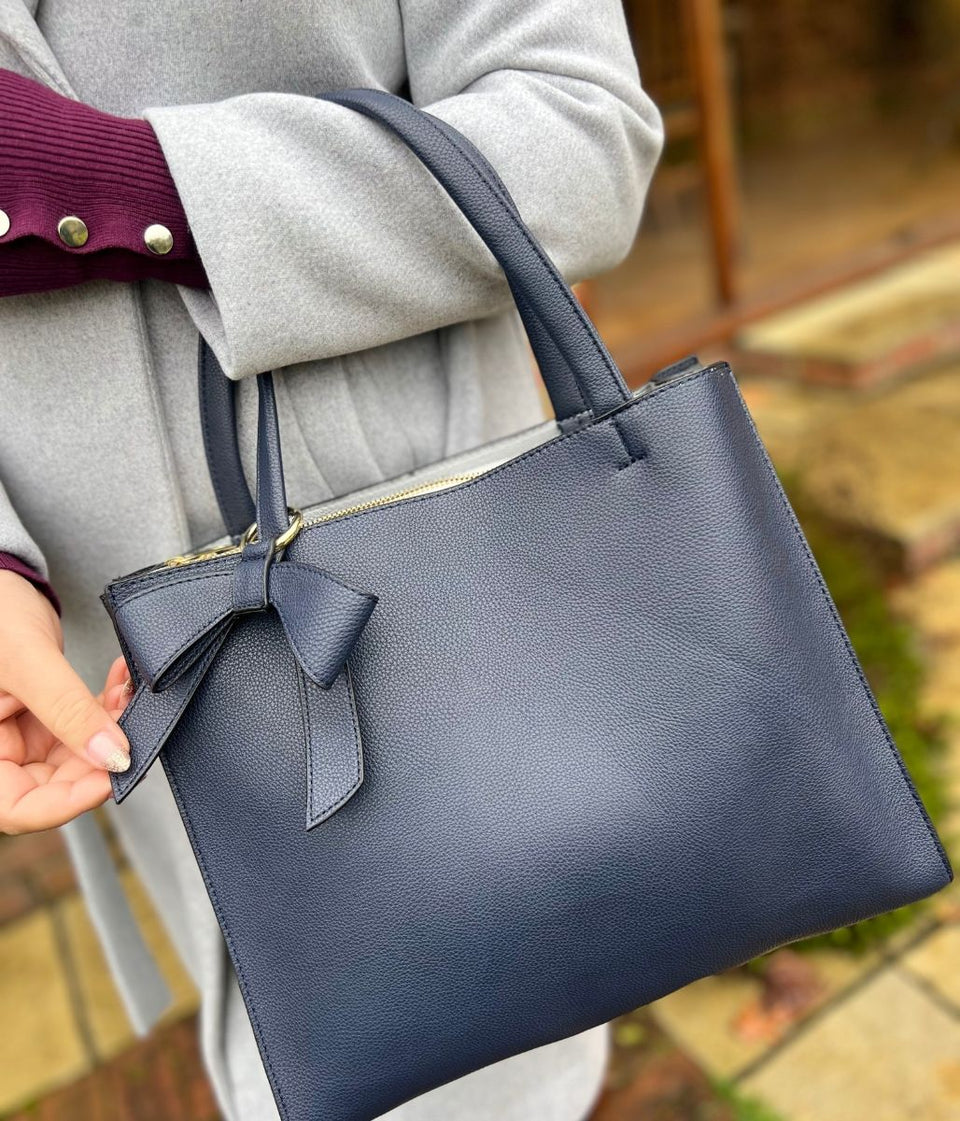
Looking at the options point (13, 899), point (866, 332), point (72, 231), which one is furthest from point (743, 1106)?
point (866, 332)

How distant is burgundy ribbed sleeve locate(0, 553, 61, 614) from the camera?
2.68 ft

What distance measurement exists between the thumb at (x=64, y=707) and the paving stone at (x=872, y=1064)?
4.35 feet

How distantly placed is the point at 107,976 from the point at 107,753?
1655 millimetres

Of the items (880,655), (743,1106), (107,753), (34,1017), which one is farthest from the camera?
(880,655)

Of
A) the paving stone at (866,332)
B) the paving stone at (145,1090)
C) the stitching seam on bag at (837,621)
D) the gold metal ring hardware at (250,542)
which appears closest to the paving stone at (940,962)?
the stitching seam on bag at (837,621)

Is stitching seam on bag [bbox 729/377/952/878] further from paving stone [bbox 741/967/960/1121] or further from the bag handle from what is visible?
paving stone [bbox 741/967/960/1121]

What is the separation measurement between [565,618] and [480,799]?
0.51 feet

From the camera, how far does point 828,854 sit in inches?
31.8

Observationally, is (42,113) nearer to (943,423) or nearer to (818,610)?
(818,610)

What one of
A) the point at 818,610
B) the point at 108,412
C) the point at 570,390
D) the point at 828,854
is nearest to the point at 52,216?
the point at 108,412

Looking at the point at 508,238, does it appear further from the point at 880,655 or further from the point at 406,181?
the point at 880,655

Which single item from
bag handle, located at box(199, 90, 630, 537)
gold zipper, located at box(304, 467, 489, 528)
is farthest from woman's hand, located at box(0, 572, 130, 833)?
bag handle, located at box(199, 90, 630, 537)

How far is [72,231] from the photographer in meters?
0.76

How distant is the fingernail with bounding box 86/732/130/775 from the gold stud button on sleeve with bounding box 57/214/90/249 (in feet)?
1.21
